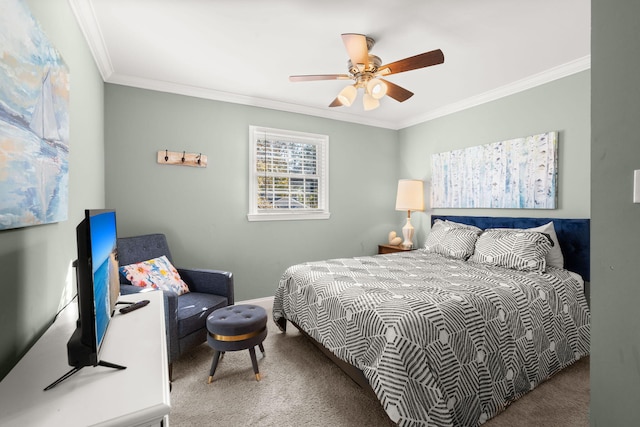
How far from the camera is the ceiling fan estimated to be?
1.97 metres

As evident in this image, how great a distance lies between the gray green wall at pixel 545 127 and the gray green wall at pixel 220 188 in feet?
3.85

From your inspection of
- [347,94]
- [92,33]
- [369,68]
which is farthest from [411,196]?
[92,33]

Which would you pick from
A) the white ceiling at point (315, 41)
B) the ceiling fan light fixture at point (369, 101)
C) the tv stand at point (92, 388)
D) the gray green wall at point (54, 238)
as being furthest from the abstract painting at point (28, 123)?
the ceiling fan light fixture at point (369, 101)

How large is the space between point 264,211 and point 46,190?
2.54m

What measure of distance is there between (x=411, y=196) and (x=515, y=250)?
64.8 inches

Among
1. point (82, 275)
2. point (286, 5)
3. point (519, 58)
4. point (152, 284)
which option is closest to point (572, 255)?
point (519, 58)

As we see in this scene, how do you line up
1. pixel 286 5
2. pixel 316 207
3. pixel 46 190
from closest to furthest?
pixel 46 190 → pixel 286 5 → pixel 316 207

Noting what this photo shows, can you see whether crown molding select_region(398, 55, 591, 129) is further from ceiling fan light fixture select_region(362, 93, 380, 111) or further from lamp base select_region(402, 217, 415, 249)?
ceiling fan light fixture select_region(362, 93, 380, 111)

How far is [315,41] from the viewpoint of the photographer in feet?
7.73

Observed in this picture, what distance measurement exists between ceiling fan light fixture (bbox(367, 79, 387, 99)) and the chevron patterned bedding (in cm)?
151

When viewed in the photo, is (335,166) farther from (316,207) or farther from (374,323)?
(374,323)

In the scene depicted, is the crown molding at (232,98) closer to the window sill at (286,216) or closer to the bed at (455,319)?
the window sill at (286,216)

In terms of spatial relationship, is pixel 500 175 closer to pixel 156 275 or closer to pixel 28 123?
pixel 156 275

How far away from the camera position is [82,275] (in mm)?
866
